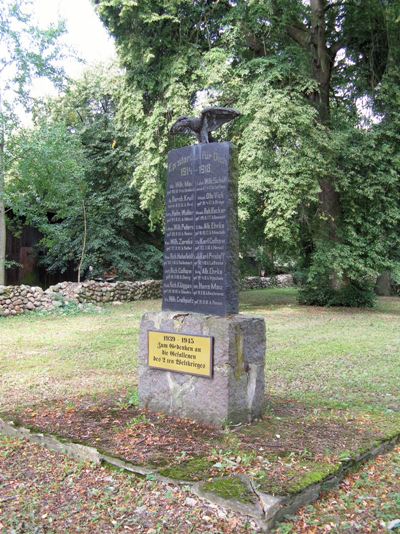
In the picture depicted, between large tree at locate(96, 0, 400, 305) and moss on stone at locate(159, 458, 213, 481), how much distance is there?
10674 millimetres

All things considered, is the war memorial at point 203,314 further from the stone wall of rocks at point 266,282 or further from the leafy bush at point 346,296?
the stone wall of rocks at point 266,282

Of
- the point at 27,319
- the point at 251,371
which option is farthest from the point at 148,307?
the point at 251,371

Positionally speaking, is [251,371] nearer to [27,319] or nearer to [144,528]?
[144,528]

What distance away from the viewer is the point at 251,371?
485 cm

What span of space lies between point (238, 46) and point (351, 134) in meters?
4.52

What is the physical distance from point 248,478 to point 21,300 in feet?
42.9

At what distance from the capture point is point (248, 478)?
3.60 meters

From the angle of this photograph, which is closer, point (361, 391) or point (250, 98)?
point (361, 391)

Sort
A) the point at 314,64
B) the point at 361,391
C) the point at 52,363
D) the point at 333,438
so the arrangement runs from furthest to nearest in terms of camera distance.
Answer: the point at 314,64
the point at 52,363
the point at 361,391
the point at 333,438

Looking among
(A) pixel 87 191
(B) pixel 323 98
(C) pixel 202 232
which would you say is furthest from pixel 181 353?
(A) pixel 87 191

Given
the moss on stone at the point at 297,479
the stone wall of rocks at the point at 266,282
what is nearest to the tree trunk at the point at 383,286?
the stone wall of rocks at the point at 266,282

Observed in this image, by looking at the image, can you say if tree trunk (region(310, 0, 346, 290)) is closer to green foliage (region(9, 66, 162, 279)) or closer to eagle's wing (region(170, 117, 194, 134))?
green foliage (region(9, 66, 162, 279))

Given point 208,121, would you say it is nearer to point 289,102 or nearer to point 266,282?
point 289,102

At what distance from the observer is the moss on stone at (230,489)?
3.35 meters
